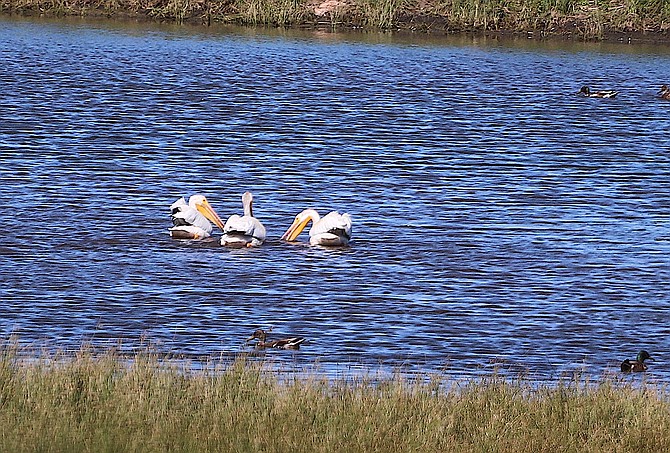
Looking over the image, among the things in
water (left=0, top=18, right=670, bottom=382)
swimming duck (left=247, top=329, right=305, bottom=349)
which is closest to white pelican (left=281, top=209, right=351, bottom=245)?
water (left=0, top=18, right=670, bottom=382)

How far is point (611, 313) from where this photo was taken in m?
14.4

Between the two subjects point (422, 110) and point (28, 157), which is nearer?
point (28, 157)

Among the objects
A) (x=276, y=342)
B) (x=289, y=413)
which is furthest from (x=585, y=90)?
(x=289, y=413)

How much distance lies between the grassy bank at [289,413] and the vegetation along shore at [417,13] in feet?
131

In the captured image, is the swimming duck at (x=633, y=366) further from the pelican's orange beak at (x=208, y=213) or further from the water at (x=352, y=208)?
the pelican's orange beak at (x=208, y=213)

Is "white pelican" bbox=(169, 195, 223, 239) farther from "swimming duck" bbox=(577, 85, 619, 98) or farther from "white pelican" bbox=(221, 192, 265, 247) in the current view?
"swimming duck" bbox=(577, 85, 619, 98)

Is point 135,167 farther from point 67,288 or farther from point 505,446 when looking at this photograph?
point 505,446

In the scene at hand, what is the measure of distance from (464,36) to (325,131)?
22.1m

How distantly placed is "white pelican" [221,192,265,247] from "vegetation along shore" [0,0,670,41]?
33.5m

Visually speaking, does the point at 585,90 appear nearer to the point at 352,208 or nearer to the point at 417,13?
the point at 417,13

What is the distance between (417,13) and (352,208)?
3180 cm

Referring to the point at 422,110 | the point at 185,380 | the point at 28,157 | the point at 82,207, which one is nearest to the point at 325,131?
the point at 422,110

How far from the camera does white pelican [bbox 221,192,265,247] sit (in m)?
17.1

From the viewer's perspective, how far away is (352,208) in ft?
66.2
